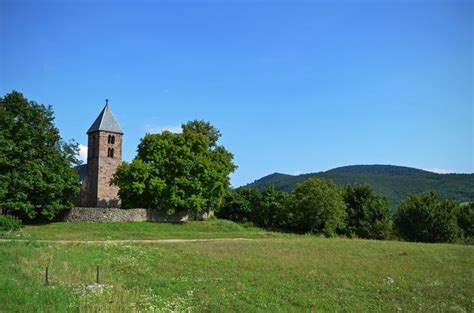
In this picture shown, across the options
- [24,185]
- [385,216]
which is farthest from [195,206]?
[385,216]

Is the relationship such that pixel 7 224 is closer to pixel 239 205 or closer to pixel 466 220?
pixel 239 205

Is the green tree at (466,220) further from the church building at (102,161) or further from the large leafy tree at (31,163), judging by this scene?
the large leafy tree at (31,163)

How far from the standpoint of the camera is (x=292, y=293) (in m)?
17.2

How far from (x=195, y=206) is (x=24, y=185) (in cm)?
1880

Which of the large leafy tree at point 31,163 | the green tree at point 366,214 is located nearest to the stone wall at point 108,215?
the large leafy tree at point 31,163

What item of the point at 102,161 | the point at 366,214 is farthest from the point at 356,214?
the point at 102,161

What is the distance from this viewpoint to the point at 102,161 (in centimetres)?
6450

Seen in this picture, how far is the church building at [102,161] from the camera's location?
63.8 meters

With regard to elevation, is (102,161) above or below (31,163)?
above

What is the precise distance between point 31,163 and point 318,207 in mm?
34361

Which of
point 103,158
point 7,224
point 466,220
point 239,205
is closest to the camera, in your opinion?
point 7,224

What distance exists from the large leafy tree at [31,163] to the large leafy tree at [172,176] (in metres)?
7.20

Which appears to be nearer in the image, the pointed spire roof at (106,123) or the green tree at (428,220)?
the green tree at (428,220)

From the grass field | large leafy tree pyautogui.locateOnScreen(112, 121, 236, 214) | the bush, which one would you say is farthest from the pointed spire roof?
the grass field
